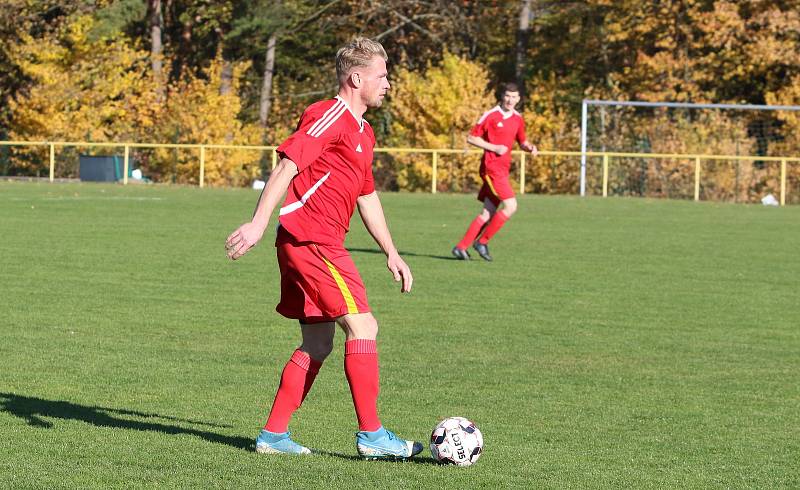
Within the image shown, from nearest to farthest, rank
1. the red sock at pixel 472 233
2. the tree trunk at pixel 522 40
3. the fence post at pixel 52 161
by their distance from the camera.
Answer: the red sock at pixel 472 233 → the fence post at pixel 52 161 → the tree trunk at pixel 522 40

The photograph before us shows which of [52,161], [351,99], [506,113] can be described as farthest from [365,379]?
[52,161]

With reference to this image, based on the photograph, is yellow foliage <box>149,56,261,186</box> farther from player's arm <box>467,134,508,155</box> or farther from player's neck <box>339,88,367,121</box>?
player's neck <box>339,88,367,121</box>

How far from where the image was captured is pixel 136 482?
558 cm

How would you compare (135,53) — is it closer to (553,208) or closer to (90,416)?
(553,208)

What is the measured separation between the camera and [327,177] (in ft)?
19.9

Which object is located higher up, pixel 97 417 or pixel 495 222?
pixel 495 222

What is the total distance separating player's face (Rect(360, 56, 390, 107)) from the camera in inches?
235

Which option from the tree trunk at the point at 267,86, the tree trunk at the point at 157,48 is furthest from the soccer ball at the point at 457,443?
the tree trunk at the point at 267,86

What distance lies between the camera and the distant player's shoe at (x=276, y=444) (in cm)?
614

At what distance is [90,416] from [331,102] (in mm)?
2198

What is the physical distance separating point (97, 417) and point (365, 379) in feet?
5.78

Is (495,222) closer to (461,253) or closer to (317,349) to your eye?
(461,253)

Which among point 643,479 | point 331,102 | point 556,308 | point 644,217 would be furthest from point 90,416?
point 644,217

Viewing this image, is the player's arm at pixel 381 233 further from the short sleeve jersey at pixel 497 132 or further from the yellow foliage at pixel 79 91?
the yellow foliage at pixel 79 91
